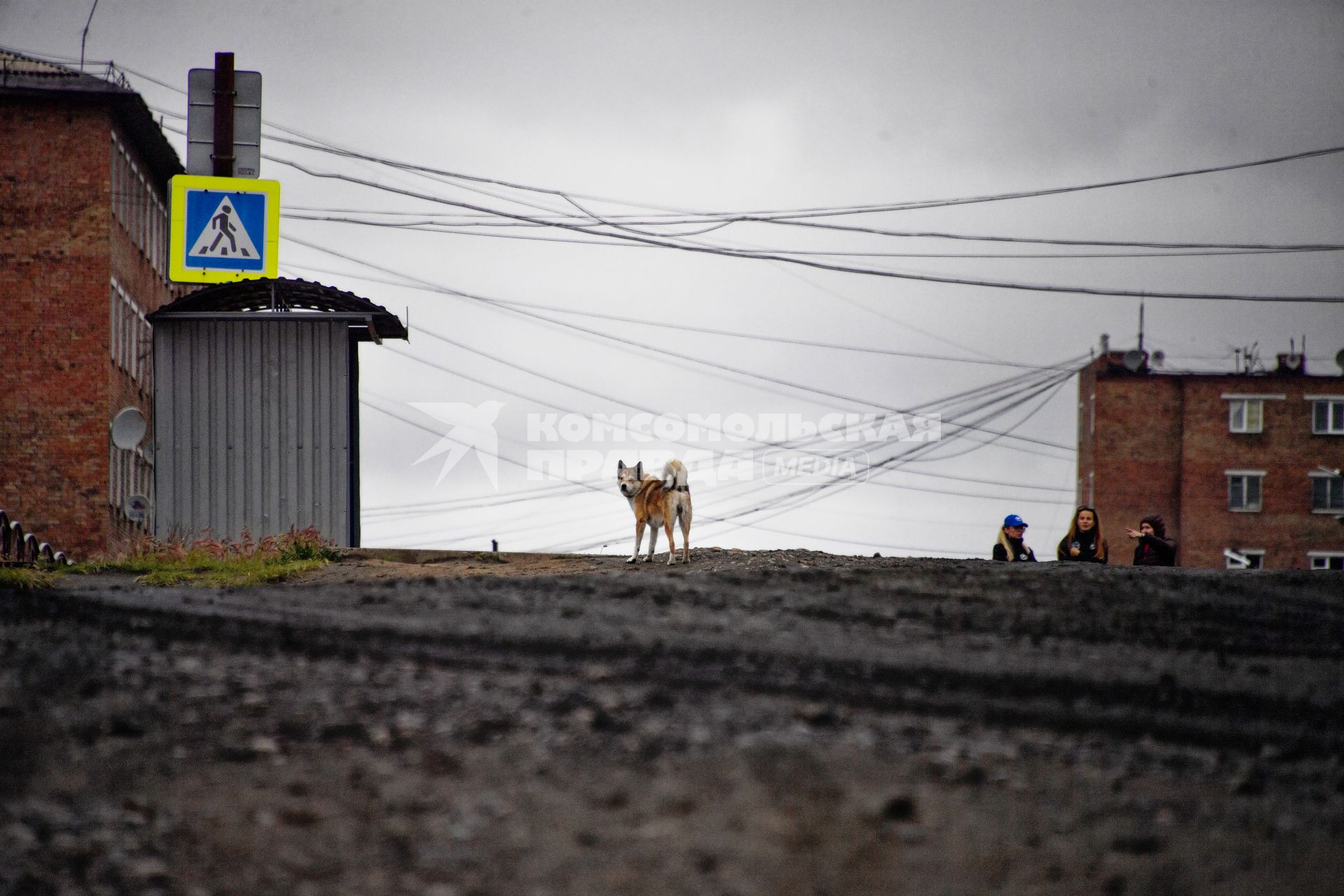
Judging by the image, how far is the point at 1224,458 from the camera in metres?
72.5

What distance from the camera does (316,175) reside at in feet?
108

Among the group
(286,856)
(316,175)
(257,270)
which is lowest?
(286,856)

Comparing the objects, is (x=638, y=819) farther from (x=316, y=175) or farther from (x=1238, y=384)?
(x=1238, y=384)

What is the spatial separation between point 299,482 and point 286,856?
769 inches

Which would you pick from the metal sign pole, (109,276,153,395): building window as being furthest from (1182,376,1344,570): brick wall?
the metal sign pole

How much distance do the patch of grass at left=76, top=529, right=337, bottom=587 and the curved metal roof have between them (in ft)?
17.1

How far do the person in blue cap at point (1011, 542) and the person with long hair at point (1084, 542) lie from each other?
426mm

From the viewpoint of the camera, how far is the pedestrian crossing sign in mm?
29234

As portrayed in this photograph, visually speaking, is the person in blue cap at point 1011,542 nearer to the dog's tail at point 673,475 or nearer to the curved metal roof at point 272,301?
the dog's tail at point 673,475

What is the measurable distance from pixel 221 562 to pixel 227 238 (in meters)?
13.3

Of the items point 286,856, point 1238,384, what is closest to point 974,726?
point 286,856

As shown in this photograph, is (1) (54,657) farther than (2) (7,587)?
No

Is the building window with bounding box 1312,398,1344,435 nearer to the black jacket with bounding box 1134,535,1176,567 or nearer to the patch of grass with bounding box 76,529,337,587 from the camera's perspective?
the black jacket with bounding box 1134,535,1176,567

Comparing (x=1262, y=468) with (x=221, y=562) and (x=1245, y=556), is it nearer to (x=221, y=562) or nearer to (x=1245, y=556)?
(x=1245, y=556)
